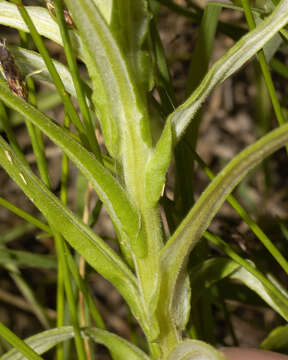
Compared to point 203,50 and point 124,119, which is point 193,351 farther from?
point 203,50

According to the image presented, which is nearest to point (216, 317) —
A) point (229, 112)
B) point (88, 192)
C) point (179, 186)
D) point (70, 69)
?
point (229, 112)

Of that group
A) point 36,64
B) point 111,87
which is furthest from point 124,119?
point 36,64

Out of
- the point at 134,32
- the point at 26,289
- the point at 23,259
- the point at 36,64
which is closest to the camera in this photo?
the point at 134,32

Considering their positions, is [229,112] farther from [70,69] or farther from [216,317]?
[70,69]

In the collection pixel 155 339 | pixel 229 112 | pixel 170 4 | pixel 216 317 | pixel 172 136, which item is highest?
pixel 229 112

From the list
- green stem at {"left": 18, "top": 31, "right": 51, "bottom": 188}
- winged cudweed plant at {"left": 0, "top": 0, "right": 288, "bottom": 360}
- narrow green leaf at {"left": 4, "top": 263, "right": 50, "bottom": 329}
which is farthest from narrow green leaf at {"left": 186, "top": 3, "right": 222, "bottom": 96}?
narrow green leaf at {"left": 4, "top": 263, "right": 50, "bottom": 329}

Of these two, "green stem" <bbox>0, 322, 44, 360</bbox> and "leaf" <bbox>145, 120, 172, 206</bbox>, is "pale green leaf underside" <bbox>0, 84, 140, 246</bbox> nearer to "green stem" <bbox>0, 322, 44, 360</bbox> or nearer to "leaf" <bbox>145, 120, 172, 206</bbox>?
"leaf" <bbox>145, 120, 172, 206</bbox>

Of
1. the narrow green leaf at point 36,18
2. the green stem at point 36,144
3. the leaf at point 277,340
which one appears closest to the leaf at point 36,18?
the narrow green leaf at point 36,18
